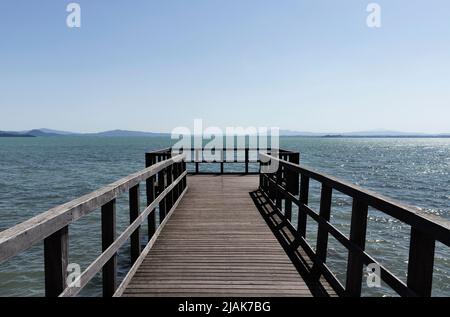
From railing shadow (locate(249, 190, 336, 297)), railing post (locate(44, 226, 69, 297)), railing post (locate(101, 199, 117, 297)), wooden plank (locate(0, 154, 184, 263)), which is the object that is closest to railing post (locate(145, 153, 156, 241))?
railing post (locate(101, 199, 117, 297))

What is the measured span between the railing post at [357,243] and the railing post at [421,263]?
85 centimetres

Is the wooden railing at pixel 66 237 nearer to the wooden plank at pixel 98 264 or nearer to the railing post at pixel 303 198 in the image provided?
the wooden plank at pixel 98 264

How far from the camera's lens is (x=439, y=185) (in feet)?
92.4

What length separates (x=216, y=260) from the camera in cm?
491

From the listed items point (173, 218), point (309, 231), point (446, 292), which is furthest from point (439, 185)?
point (173, 218)

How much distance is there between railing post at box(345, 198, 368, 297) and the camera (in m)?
3.42

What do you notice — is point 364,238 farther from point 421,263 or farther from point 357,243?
point 421,263

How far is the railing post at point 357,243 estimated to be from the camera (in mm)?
3424

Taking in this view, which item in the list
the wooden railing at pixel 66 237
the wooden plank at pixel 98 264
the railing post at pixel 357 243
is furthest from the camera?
the railing post at pixel 357 243

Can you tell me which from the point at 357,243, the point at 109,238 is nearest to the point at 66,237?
the point at 109,238

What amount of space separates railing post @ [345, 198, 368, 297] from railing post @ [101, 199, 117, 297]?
238 cm

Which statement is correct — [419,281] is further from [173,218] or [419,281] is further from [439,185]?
[439,185]

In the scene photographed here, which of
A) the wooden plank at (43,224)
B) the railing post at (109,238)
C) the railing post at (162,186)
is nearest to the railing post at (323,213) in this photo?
the railing post at (109,238)
